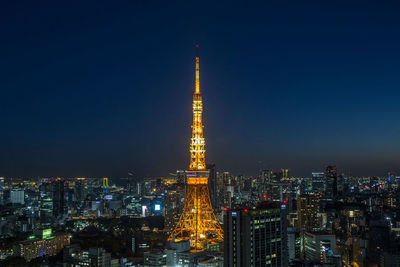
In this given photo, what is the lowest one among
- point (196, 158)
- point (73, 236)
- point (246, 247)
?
point (73, 236)

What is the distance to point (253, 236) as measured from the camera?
34.1 ft

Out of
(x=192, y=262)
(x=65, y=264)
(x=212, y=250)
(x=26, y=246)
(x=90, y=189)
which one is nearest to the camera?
(x=192, y=262)

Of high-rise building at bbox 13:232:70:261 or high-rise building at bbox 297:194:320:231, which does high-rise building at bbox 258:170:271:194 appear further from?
high-rise building at bbox 13:232:70:261

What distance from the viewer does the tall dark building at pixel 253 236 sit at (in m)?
10.4

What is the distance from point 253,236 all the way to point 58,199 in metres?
28.1

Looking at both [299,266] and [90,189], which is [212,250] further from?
[90,189]

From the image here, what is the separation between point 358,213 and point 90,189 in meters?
30.9

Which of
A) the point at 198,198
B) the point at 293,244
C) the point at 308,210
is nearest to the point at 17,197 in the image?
the point at 308,210

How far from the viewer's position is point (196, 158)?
1567cm

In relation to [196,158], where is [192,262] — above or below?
below

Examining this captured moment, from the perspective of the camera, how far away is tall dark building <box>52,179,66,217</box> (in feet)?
112

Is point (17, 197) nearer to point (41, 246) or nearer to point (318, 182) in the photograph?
point (41, 246)

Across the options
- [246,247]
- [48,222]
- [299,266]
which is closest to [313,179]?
[48,222]

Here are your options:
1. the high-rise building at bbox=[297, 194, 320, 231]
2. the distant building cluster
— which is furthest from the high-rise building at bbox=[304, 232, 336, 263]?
the high-rise building at bbox=[297, 194, 320, 231]
